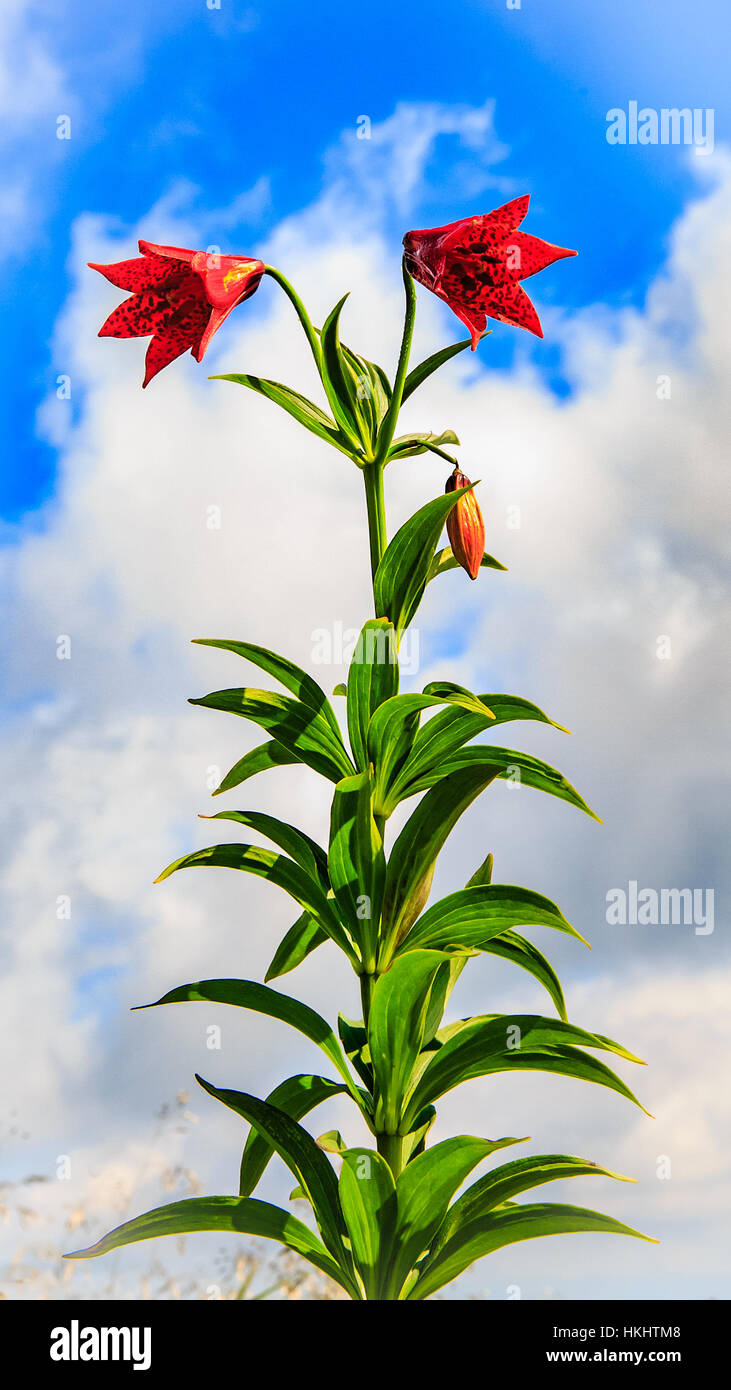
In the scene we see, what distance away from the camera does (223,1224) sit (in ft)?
4.73

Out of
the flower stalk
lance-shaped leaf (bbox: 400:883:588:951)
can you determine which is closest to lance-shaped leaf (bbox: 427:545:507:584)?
the flower stalk

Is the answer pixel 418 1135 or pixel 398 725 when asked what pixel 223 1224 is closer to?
pixel 418 1135

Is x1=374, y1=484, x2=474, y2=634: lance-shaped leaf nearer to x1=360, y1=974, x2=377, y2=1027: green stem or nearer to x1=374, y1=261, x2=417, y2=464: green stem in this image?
x1=374, y1=261, x2=417, y2=464: green stem

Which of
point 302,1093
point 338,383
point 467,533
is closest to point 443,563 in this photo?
point 467,533

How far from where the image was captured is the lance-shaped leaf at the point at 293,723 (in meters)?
1.50

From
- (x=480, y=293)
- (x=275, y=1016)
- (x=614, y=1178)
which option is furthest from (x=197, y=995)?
(x=480, y=293)

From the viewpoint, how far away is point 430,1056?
152 centimetres

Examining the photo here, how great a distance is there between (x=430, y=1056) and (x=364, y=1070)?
0.10 m

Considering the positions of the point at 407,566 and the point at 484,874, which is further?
the point at 484,874

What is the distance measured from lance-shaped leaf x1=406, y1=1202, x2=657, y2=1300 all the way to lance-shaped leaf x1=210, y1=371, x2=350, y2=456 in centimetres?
114

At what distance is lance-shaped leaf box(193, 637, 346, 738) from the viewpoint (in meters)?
1.54

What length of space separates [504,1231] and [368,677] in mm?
788

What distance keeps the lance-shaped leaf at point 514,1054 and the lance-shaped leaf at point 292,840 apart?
249 mm
